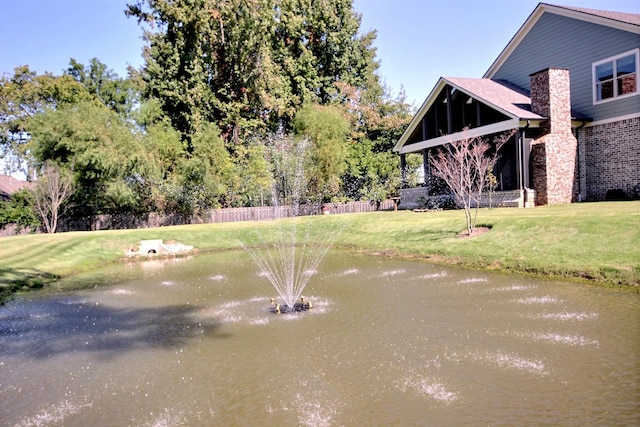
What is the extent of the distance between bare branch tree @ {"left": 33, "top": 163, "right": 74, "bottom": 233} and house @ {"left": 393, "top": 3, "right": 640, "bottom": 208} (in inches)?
936

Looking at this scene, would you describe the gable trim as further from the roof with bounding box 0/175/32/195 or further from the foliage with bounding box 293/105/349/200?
the roof with bounding box 0/175/32/195

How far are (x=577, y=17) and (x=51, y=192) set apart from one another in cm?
3075

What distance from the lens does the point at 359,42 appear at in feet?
162

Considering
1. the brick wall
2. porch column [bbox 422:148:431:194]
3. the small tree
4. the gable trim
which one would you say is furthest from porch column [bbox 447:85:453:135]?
the brick wall

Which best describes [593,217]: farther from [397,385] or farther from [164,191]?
[164,191]

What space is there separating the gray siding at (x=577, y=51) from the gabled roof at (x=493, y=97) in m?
1.92

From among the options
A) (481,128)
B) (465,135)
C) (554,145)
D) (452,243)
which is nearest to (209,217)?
(465,135)

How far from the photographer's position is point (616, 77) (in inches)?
831

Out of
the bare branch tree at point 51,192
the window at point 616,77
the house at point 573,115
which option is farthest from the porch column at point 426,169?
the bare branch tree at point 51,192

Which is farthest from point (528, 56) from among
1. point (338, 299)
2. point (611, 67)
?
point (338, 299)

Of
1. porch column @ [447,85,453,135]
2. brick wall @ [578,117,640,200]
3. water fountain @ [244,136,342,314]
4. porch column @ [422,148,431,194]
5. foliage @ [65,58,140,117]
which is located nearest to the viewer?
water fountain @ [244,136,342,314]

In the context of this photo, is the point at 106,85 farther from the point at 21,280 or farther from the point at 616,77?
the point at 616,77

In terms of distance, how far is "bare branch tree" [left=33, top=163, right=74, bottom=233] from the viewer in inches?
1078

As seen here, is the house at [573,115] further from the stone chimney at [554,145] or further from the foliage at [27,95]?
the foliage at [27,95]
